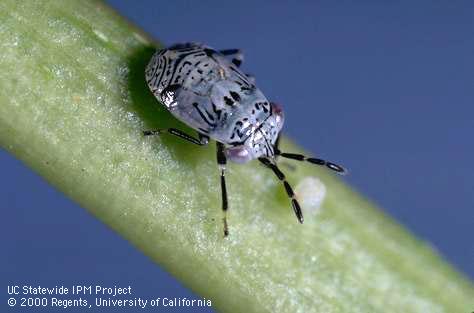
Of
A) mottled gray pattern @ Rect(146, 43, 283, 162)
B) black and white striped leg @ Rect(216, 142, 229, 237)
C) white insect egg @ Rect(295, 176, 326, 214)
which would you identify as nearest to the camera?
black and white striped leg @ Rect(216, 142, 229, 237)

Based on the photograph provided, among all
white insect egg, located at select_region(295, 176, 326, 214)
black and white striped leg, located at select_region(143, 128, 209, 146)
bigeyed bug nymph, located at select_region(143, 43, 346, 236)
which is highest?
bigeyed bug nymph, located at select_region(143, 43, 346, 236)

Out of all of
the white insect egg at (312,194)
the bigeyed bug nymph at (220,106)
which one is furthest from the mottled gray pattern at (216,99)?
the white insect egg at (312,194)

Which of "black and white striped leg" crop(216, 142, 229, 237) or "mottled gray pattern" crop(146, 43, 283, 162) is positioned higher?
"mottled gray pattern" crop(146, 43, 283, 162)

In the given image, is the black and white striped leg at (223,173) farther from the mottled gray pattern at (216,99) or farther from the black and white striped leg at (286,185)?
the black and white striped leg at (286,185)

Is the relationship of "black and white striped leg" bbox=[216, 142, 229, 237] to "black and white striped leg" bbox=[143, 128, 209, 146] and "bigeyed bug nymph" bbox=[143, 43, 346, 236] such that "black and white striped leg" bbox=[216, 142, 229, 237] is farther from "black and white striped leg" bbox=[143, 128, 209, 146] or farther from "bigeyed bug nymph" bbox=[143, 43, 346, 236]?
"black and white striped leg" bbox=[143, 128, 209, 146]

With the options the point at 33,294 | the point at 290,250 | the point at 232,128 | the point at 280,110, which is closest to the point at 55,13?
the point at 232,128

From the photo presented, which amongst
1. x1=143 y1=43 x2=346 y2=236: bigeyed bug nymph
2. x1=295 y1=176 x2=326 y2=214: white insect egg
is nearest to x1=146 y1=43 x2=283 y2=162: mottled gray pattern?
x1=143 y1=43 x2=346 y2=236: bigeyed bug nymph

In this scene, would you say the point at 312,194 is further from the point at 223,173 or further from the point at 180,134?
the point at 180,134
